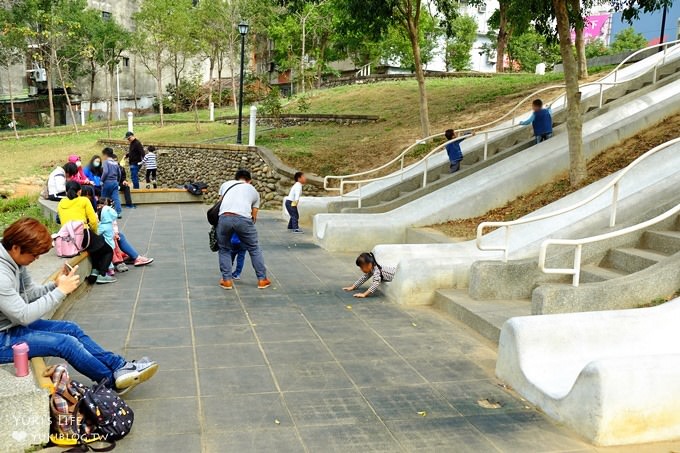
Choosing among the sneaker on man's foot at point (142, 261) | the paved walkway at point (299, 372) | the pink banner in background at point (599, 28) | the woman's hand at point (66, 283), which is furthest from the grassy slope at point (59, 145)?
the pink banner in background at point (599, 28)

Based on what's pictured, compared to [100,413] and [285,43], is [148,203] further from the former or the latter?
[285,43]

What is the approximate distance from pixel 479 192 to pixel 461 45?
40299 millimetres

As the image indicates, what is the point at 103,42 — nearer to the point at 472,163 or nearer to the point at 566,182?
the point at 472,163

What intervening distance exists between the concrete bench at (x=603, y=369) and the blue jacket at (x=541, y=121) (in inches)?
301

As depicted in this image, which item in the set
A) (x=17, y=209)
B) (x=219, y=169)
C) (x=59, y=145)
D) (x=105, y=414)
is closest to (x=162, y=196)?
(x=219, y=169)

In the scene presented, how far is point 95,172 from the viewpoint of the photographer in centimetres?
1270

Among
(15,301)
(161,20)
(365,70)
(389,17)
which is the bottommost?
(15,301)

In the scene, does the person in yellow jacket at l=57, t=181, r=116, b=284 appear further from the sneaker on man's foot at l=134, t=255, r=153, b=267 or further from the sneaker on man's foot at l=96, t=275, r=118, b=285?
the sneaker on man's foot at l=134, t=255, r=153, b=267

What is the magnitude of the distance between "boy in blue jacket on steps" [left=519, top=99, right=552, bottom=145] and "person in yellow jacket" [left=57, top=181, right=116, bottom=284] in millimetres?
8482

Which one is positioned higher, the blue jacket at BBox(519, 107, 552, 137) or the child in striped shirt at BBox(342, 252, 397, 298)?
the blue jacket at BBox(519, 107, 552, 137)

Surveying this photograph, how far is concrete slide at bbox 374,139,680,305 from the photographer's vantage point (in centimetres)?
740

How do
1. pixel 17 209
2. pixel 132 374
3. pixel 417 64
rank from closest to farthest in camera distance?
pixel 132 374
pixel 17 209
pixel 417 64

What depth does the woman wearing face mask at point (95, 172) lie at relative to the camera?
41.0ft

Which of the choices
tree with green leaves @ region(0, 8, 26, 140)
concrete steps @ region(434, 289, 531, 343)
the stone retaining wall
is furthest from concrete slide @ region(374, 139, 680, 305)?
tree with green leaves @ region(0, 8, 26, 140)
